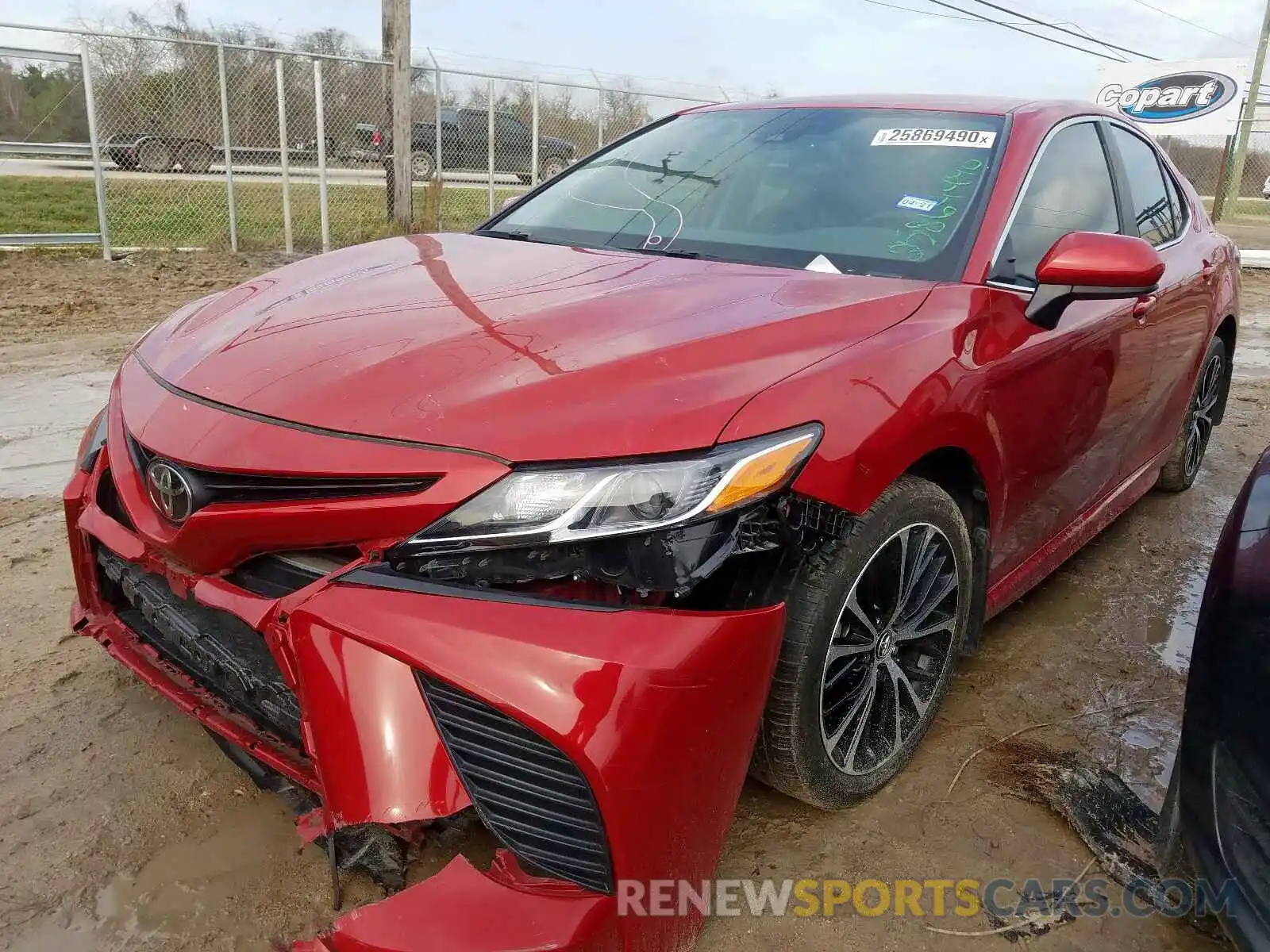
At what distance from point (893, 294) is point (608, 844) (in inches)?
52.7

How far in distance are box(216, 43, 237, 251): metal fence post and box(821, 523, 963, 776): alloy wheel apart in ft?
31.1

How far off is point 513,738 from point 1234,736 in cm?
115

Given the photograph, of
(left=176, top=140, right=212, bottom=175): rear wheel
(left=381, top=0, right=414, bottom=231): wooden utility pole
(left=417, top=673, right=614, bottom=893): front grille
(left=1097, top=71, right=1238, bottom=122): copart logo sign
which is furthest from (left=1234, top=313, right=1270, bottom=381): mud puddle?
(left=1097, top=71, right=1238, bottom=122): copart logo sign

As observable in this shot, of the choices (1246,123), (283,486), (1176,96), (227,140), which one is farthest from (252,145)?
(1176,96)

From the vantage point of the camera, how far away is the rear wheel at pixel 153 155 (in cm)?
1012

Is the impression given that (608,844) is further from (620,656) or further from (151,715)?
(151,715)

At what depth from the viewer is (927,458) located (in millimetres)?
2131

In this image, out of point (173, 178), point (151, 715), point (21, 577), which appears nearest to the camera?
point (151, 715)

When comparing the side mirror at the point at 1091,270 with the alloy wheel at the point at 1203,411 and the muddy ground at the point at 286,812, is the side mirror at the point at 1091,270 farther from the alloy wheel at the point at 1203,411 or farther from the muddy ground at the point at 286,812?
the alloy wheel at the point at 1203,411

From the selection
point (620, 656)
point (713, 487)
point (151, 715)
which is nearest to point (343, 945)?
point (620, 656)

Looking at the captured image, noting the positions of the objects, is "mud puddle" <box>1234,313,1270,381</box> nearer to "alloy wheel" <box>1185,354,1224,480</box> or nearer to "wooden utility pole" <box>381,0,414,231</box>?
"alloy wheel" <box>1185,354,1224,480</box>

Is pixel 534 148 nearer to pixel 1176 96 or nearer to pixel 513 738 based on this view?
pixel 513 738

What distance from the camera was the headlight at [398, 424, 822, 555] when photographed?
60.6 inches

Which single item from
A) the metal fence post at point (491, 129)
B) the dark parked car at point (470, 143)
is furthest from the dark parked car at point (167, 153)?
the metal fence post at point (491, 129)
